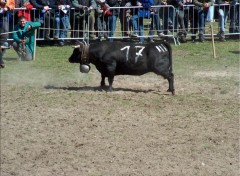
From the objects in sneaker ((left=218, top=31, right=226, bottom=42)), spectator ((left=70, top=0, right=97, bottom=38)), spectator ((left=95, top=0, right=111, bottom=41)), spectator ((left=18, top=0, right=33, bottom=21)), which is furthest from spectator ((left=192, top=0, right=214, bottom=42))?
spectator ((left=18, top=0, right=33, bottom=21))

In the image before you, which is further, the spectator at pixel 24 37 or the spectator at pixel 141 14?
the spectator at pixel 141 14

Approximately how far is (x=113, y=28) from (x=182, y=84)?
19.6ft

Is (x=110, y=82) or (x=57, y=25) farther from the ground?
(x=57, y=25)

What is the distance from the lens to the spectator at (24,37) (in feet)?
59.8

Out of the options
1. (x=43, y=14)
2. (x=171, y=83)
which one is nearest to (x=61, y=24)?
(x=43, y=14)

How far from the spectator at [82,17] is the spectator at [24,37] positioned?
2064mm

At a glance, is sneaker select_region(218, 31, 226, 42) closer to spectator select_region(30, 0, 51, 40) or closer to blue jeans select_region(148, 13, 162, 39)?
blue jeans select_region(148, 13, 162, 39)

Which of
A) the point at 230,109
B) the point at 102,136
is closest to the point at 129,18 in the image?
the point at 230,109

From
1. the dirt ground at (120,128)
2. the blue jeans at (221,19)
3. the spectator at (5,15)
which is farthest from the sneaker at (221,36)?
the spectator at (5,15)

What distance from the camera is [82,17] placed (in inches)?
802

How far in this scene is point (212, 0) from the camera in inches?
825

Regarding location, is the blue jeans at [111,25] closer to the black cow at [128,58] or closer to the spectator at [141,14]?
the spectator at [141,14]

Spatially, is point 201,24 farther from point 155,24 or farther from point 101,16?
point 101,16

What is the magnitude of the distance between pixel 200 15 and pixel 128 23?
220 cm
